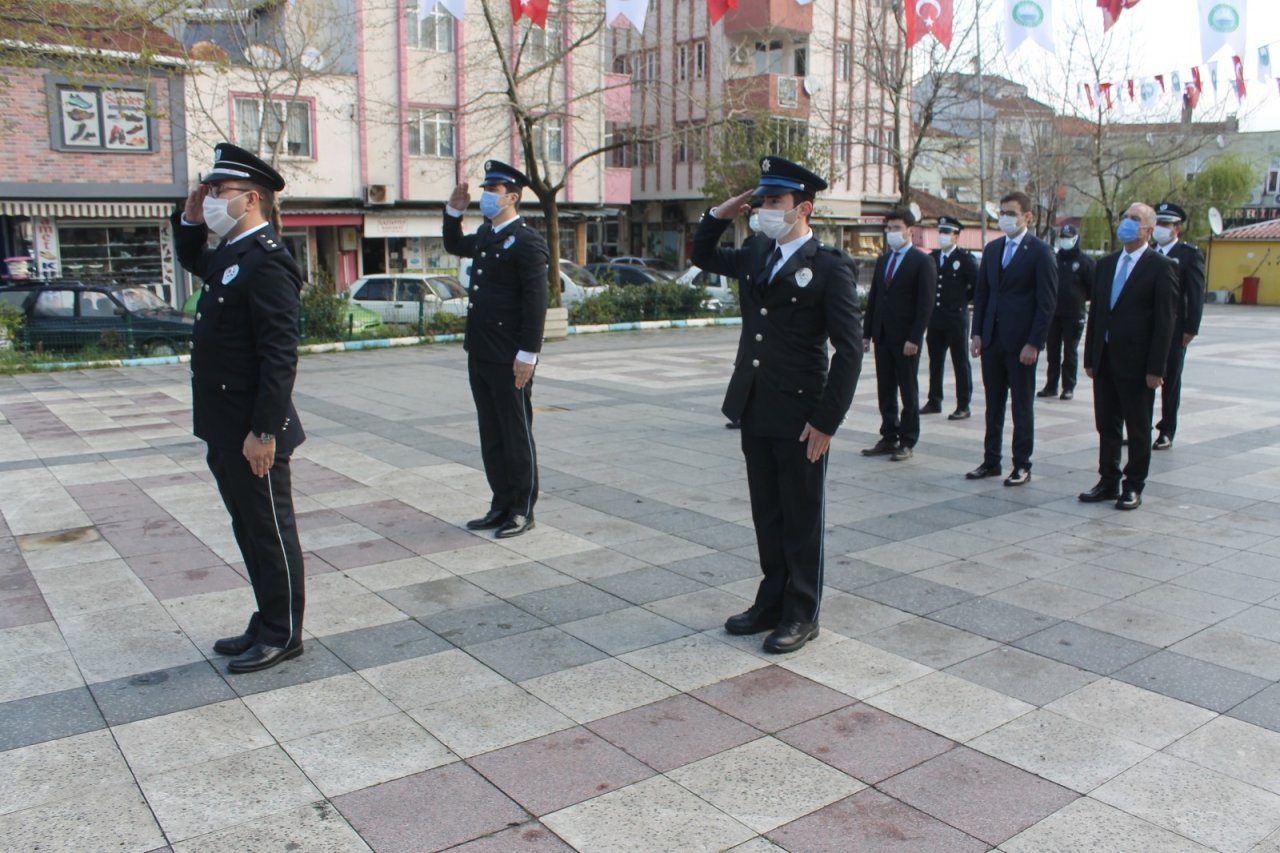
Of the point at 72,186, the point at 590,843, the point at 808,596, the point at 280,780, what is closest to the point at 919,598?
the point at 808,596

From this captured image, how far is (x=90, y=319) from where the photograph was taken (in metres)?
15.7

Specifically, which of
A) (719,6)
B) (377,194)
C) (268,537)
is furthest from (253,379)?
(377,194)

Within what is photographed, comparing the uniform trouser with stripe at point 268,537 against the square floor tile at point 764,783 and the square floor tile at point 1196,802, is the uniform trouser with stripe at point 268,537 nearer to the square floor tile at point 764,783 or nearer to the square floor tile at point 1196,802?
the square floor tile at point 764,783

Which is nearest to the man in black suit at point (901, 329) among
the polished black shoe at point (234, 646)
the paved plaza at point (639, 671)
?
the paved plaza at point (639, 671)

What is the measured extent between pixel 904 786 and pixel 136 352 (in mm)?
14644

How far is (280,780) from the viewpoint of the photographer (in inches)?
138

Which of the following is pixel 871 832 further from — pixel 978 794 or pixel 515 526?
pixel 515 526

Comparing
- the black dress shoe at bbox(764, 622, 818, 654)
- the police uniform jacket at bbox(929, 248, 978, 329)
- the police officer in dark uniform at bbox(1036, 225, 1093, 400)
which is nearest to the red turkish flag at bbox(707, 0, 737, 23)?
the police uniform jacket at bbox(929, 248, 978, 329)

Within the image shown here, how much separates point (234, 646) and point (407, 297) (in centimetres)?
1569

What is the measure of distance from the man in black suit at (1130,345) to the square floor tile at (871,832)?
175 inches

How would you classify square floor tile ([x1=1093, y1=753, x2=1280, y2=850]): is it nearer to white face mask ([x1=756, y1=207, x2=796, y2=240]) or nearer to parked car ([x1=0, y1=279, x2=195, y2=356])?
white face mask ([x1=756, y1=207, x2=796, y2=240])

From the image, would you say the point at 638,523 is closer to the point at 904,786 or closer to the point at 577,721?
the point at 577,721

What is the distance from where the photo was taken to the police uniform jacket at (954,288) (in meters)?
10.2

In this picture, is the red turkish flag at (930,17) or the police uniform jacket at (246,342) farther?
the red turkish flag at (930,17)
